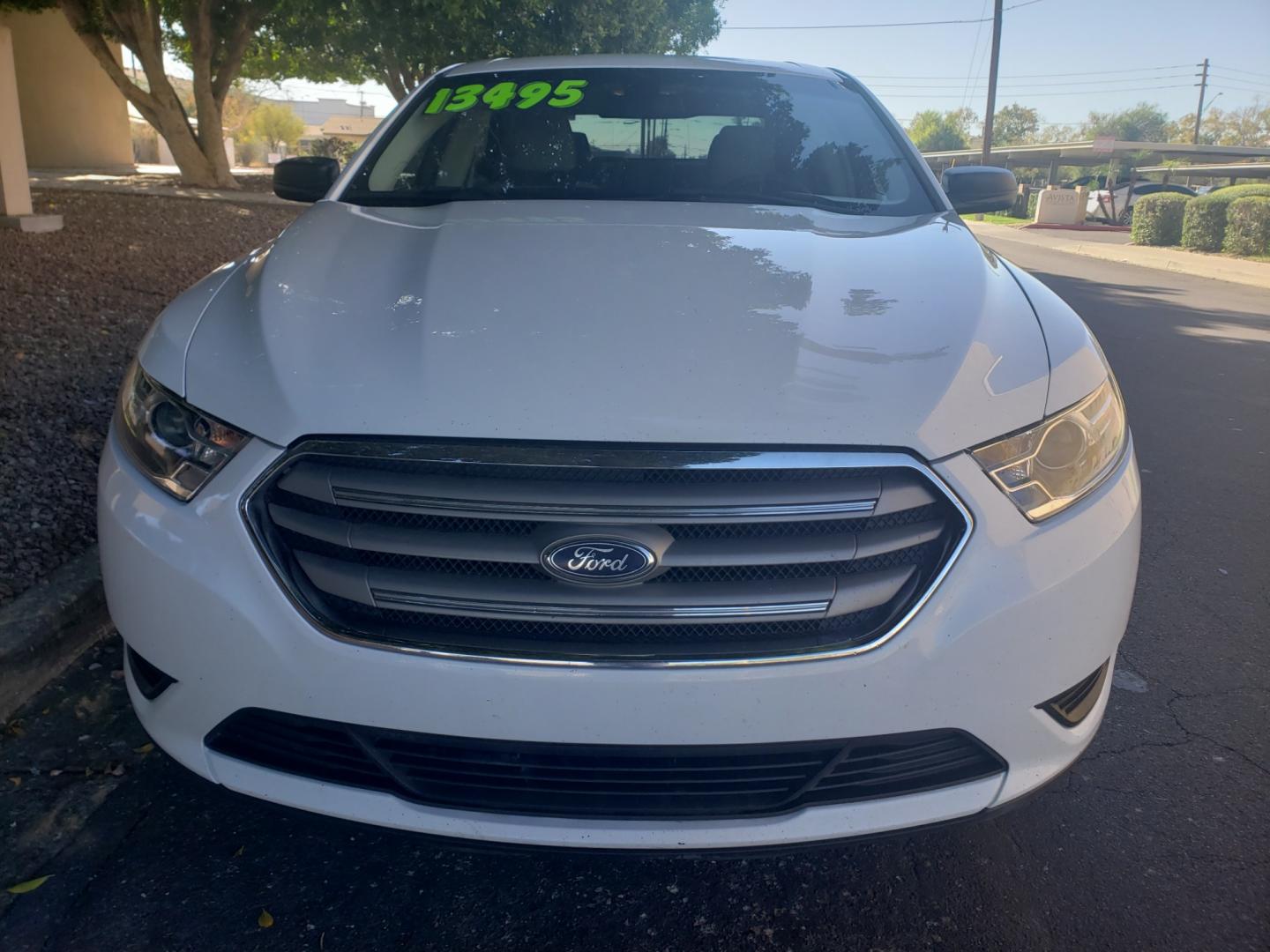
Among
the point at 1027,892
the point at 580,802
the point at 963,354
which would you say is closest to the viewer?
the point at 580,802

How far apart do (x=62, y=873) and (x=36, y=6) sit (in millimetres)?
15432

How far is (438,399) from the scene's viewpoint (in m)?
1.68

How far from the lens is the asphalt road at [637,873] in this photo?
187 cm

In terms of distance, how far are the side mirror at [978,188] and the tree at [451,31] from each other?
7.24 m

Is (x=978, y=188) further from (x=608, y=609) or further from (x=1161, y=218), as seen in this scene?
(x=1161, y=218)

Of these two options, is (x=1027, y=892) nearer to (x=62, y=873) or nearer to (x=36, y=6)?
(x=62, y=873)

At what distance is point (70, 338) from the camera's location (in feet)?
17.1

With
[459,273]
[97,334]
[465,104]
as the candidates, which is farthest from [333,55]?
[459,273]

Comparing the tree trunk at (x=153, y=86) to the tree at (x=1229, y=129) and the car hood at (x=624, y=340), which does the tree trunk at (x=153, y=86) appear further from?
the tree at (x=1229, y=129)

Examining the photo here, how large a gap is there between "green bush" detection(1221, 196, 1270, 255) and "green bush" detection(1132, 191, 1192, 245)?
1.79 m

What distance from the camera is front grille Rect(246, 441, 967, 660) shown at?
1.60 meters

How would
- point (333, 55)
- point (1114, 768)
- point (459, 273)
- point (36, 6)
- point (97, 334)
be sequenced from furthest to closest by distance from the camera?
point (333, 55)
point (36, 6)
point (97, 334)
point (1114, 768)
point (459, 273)

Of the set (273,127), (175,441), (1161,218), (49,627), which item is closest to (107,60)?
(49,627)

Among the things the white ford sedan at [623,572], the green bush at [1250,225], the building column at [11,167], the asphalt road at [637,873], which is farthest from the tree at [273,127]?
the white ford sedan at [623,572]
